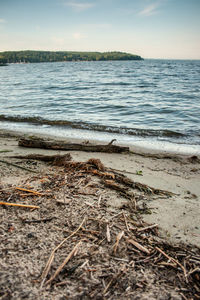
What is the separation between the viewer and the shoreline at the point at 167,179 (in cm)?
221

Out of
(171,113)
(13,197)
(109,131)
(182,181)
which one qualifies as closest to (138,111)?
(171,113)

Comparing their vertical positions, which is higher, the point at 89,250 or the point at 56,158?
the point at 56,158

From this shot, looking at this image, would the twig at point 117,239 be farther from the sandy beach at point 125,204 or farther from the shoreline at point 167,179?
the shoreline at point 167,179

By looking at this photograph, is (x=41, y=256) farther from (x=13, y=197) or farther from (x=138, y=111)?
(x=138, y=111)

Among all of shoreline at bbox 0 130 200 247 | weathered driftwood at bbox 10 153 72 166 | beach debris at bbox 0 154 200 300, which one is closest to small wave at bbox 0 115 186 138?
shoreline at bbox 0 130 200 247

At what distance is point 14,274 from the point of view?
4.68 feet

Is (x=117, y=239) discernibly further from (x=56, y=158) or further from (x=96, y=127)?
(x=96, y=127)

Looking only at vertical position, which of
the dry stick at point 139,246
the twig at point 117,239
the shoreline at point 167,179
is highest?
the twig at point 117,239

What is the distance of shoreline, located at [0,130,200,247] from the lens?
2209 mm

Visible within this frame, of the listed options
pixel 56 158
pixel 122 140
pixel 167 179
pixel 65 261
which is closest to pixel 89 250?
pixel 65 261

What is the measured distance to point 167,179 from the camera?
3.81 m

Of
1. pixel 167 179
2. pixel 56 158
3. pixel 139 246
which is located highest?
pixel 56 158

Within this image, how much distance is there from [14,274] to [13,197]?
1082mm

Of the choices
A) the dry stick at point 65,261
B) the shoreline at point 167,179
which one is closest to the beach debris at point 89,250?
the dry stick at point 65,261
